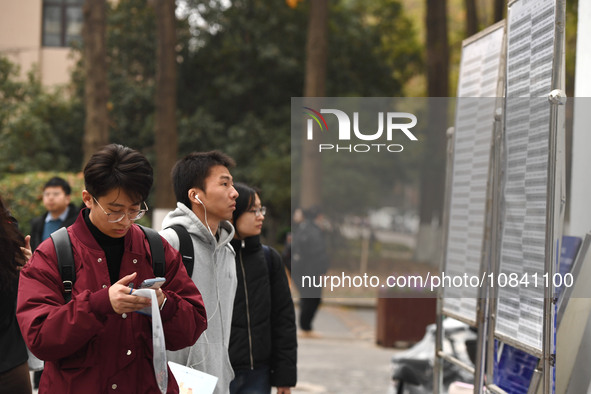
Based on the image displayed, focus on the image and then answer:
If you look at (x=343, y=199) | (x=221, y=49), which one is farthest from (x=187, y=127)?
(x=343, y=199)

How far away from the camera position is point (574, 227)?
5.59 metres

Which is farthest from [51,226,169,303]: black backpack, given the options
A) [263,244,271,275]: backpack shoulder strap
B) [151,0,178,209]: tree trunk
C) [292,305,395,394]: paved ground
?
[151,0,178,209]: tree trunk

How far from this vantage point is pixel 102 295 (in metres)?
3.02

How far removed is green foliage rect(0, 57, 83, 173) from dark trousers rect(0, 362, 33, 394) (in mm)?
19555

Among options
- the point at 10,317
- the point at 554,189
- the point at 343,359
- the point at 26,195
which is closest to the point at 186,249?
the point at 10,317

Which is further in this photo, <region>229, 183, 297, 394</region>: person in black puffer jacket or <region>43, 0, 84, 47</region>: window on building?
<region>43, 0, 84, 47</region>: window on building

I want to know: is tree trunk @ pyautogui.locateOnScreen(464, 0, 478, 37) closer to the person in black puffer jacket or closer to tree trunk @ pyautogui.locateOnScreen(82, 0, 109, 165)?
tree trunk @ pyautogui.locateOnScreen(82, 0, 109, 165)

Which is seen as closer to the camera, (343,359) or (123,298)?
(123,298)

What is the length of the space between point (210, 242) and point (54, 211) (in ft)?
15.7

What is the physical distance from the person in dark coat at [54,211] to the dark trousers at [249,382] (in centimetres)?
431

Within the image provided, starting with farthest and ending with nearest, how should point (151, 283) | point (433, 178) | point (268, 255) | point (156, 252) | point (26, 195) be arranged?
point (26, 195)
point (433, 178)
point (268, 255)
point (156, 252)
point (151, 283)

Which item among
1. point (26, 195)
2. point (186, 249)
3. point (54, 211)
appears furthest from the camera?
point (26, 195)

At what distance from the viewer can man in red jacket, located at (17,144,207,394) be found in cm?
306

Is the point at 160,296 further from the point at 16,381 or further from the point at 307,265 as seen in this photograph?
the point at 307,265
